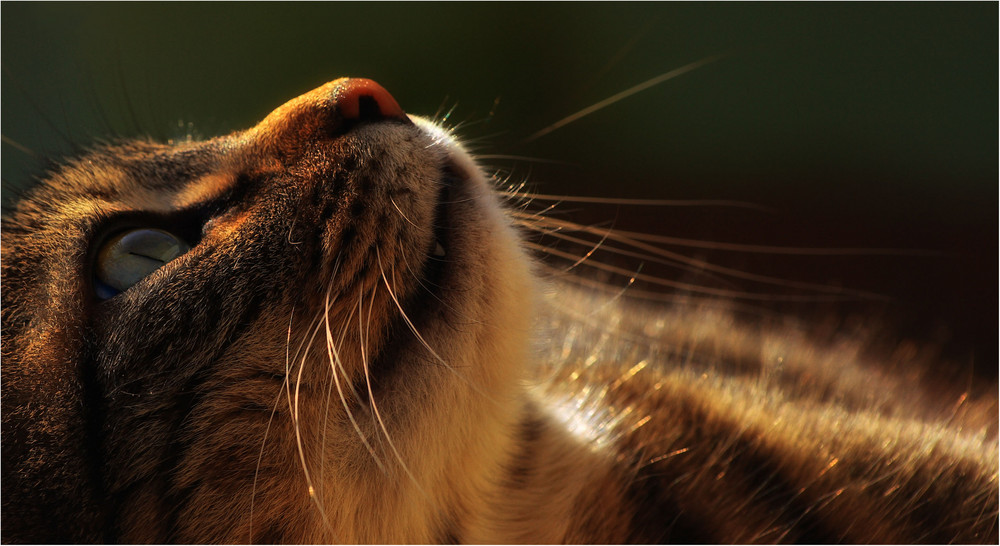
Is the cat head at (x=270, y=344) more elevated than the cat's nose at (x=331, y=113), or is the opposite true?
the cat's nose at (x=331, y=113)

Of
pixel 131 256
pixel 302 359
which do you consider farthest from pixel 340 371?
pixel 131 256

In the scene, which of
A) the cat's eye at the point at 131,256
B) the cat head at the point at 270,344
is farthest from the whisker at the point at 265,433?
the cat's eye at the point at 131,256

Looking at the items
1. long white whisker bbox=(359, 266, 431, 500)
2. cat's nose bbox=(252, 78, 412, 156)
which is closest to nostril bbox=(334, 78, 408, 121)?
cat's nose bbox=(252, 78, 412, 156)

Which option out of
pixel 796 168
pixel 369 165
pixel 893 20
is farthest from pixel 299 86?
pixel 796 168

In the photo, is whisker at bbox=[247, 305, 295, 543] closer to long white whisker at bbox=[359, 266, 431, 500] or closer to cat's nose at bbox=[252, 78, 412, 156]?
long white whisker at bbox=[359, 266, 431, 500]

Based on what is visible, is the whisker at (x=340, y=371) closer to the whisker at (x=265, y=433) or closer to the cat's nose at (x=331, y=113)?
the whisker at (x=265, y=433)

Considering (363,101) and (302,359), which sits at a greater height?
(363,101)

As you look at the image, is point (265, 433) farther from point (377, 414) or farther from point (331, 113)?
point (331, 113)

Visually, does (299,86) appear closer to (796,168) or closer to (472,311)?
(472,311)
